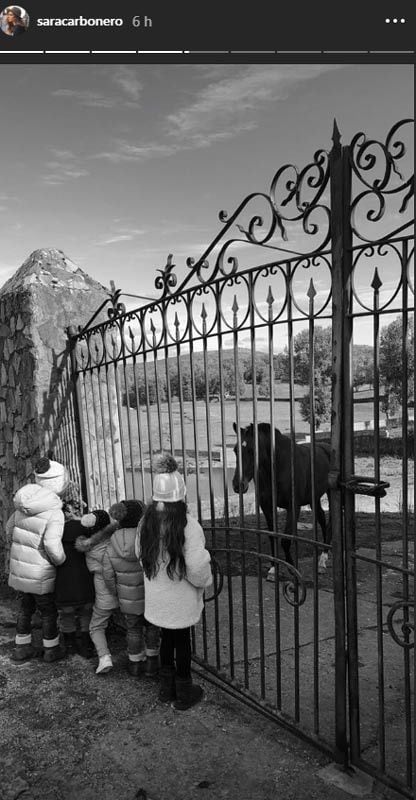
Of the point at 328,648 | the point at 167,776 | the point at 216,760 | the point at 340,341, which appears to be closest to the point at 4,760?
the point at 167,776

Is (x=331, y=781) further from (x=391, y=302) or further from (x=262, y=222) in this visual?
(x=262, y=222)


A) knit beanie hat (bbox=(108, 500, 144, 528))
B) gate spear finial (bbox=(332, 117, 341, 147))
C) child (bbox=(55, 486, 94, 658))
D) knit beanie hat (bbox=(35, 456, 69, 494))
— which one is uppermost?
gate spear finial (bbox=(332, 117, 341, 147))

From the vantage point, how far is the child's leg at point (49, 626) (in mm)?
3967

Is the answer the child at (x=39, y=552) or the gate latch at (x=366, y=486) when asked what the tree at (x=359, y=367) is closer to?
the gate latch at (x=366, y=486)

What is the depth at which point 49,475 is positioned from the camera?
399 cm

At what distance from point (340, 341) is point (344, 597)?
122 cm

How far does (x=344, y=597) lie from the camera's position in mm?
2789

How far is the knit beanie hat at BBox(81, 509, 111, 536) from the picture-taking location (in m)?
3.82

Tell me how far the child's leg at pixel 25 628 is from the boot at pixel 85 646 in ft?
1.11

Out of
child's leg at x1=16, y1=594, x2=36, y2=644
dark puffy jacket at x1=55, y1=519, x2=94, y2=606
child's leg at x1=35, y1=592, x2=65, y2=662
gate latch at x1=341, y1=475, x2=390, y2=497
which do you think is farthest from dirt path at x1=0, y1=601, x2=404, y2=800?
gate latch at x1=341, y1=475, x2=390, y2=497

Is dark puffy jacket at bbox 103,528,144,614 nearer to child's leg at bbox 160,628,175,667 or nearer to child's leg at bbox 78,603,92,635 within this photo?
child's leg at bbox 160,628,175,667
